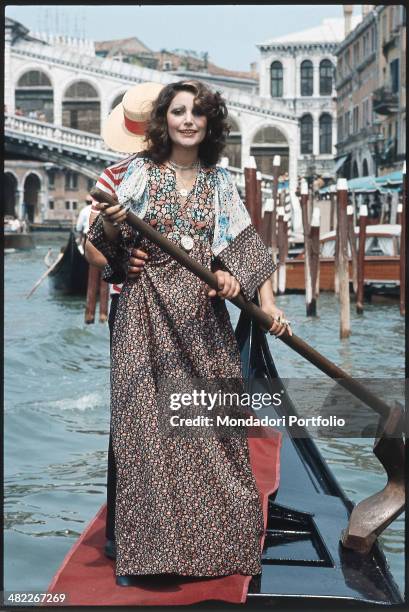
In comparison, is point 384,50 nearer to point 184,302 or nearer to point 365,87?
point 365,87

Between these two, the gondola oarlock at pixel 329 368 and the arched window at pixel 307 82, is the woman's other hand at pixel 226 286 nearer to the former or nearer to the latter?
the gondola oarlock at pixel 329 368

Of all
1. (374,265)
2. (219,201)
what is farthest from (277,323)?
(374,265)

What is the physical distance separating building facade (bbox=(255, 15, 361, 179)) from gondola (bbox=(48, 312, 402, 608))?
17.4 m

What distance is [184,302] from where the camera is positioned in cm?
126

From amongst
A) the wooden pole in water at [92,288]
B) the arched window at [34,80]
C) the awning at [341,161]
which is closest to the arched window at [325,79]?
the awning at [341,161]

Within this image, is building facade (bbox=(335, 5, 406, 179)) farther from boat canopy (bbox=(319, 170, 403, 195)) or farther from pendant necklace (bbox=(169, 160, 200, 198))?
pendant necklace (bbox=(169, 160, 200, 198))

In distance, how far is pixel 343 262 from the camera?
→ 5.61 m

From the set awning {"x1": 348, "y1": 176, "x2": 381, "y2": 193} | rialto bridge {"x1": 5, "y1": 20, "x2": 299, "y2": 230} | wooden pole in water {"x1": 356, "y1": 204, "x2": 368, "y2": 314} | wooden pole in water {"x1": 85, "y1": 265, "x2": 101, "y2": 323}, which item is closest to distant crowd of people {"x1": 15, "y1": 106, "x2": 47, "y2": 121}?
rialto bridge {"x1": 5, "y1": 20, "x2": 299, "y2": 230}

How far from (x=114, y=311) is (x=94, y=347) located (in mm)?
4254

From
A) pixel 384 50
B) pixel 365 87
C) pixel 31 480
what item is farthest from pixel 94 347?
pixel 365 87

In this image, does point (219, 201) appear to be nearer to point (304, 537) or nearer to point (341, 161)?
point (304, 537)

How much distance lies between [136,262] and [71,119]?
2594cm

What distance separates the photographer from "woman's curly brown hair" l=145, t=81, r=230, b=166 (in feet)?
4.21

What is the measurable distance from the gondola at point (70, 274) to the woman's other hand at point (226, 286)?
272 inches
